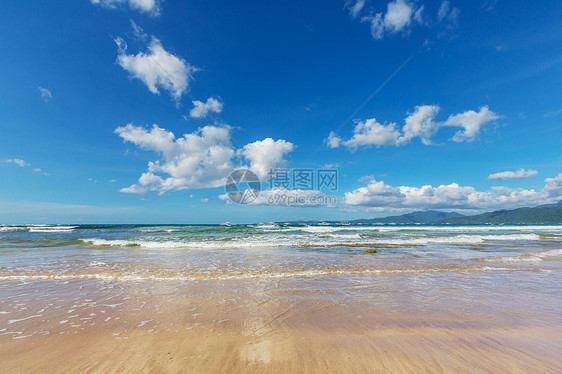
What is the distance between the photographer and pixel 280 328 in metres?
4.43

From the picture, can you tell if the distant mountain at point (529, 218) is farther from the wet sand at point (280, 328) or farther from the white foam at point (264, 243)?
the wet sand at point (280, 328)

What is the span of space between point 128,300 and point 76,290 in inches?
87.0

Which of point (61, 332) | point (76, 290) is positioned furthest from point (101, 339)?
point (76, 290)

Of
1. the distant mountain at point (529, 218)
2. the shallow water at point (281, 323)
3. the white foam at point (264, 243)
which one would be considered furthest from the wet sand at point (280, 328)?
the distant mountain at point (529, 218)

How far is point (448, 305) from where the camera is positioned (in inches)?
222

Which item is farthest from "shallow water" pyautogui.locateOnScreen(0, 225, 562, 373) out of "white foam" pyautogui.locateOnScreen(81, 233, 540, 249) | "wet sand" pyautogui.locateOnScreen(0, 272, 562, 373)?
"white foam" pyautogui.locateOnScreen(81, 233, 540, 249)

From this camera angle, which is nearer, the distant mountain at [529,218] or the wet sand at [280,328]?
the wet sand at [280,328]

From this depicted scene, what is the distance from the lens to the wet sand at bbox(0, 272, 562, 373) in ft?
10.8

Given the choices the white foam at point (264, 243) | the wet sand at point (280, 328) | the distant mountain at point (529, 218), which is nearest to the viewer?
the wet sand at point (280, 328)

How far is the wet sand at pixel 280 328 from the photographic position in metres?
3.29

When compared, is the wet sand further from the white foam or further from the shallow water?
the white foam

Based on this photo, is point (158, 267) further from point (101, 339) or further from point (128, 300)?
point (101, 339)

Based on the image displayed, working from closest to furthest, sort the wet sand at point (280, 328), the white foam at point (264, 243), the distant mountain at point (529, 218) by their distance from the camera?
the wet sand at point (280, 328)
the white foam at point (264, 243)
the distant mountain at point (529, 218)

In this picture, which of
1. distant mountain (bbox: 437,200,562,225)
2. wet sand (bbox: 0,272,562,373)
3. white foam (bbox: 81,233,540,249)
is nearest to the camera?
wet sand (bbox: 0,272,562,373)
